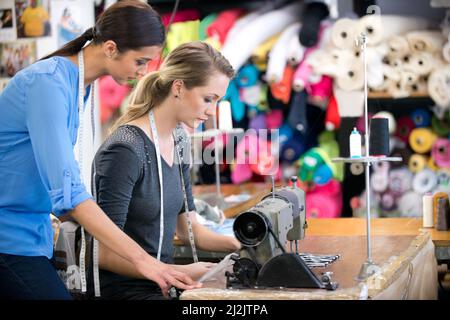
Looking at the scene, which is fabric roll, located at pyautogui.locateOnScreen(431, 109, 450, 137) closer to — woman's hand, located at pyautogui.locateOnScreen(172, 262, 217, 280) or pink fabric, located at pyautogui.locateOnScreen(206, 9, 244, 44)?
pink fabric, located at pyautogui.locateOnScreen(206, 9, 244, 44)

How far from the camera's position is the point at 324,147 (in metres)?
4.16

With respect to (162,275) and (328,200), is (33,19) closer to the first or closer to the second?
(328,200)

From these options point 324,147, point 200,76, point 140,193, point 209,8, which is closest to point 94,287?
point 140,193

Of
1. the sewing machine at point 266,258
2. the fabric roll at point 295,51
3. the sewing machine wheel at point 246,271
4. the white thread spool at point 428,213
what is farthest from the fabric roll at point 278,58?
the sewing machine wheel at point 246,271

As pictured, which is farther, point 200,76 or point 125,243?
point 200,76

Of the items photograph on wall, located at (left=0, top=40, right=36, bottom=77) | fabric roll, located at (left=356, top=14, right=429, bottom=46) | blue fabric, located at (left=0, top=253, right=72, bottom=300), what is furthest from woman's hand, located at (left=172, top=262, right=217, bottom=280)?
photograph on wall, located at (left=0, top=40, right=36, bottom=77)

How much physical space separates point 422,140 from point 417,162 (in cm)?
12

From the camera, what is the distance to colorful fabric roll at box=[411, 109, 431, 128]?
399 cm

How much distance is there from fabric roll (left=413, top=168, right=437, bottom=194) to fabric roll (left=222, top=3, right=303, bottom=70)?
114 centimetres

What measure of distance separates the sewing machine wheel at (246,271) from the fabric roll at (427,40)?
2556 mm

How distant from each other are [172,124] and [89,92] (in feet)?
1.13

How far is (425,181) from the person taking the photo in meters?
3.97

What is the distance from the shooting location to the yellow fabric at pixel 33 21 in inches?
161
